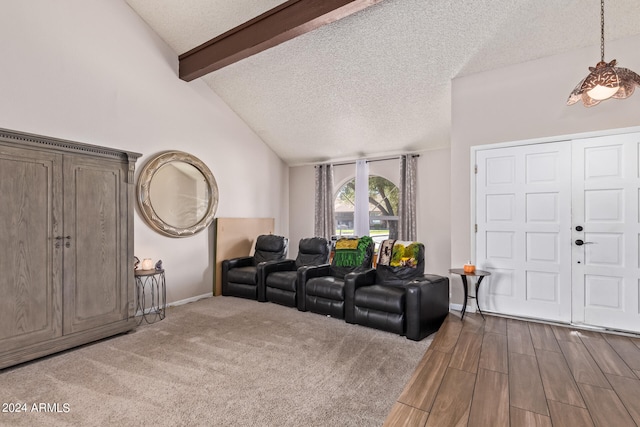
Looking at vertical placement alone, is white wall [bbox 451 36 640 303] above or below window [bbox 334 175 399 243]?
above

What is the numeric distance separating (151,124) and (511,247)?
5000 mm

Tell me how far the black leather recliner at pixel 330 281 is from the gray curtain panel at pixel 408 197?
1535 millimetres

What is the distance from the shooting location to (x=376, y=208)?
652 cm

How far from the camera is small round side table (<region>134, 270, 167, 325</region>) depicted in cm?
411

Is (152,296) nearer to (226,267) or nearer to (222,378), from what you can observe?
(226,267)

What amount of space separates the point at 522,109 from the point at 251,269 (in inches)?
170

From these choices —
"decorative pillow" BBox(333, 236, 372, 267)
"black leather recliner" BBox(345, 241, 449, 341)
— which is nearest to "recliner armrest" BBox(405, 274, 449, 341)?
"black leather recliner" BBox(345, 241, 449, 341)

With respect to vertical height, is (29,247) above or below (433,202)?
below

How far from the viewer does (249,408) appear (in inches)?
81.1

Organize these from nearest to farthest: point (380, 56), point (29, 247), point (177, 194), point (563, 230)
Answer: point (29, 247) < point (563, 230) < point (380, 56) < point (177, 194)

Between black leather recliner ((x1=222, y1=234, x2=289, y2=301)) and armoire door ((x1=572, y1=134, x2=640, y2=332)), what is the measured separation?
3974 millimetres

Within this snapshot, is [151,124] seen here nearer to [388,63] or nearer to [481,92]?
[388,63]

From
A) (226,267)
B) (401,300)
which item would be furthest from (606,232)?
(226,267)

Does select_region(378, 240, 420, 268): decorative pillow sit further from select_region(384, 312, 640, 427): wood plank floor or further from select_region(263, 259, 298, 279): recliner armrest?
select_region(263, 259, 298, 279): recliner armrest
